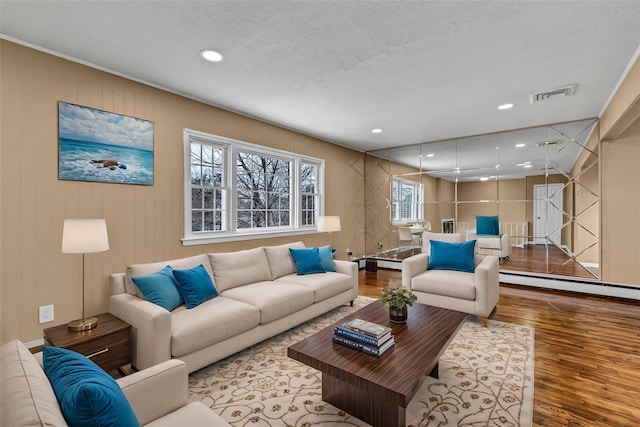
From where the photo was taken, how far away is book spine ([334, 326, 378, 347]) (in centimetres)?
195

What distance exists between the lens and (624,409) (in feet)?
6.52

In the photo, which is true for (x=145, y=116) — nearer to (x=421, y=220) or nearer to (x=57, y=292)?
(x=57, y=292)

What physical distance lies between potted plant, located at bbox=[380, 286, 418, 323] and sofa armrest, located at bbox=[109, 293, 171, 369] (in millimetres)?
1689

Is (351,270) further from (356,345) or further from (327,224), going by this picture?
(356,345)

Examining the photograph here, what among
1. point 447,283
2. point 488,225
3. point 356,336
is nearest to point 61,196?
point 356,336

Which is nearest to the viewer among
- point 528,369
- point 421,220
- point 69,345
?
point 69,345

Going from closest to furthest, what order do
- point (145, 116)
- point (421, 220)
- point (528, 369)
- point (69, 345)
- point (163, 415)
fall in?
point (163, 415), point (69, 345), point (528, 369), point (145, 116), point (421, 220)

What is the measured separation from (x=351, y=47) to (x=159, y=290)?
2.64 m

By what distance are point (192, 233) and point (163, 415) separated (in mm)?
2607

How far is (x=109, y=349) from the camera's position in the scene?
2172mm

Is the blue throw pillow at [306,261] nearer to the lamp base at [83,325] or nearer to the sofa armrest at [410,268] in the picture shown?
the sofa armrest at [410,268]

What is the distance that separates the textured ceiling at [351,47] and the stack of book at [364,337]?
2.22 meters

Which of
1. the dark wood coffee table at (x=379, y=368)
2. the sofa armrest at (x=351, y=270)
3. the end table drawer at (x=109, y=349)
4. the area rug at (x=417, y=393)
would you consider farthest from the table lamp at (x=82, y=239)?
the sofa armrest at (x=351, y=270)

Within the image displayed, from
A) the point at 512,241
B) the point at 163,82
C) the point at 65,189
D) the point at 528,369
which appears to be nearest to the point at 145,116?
the point at 163,82
